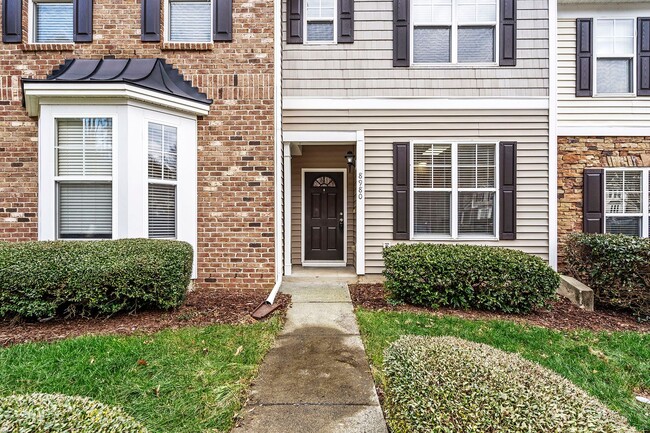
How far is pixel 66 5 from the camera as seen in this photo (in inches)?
213

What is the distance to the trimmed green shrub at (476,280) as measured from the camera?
4379 millimetres

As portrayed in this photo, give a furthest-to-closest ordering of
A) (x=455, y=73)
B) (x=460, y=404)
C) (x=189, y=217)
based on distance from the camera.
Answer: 1. (x=455, y=73)
2. (x=189, y=217)
3. (x=460, y=404)

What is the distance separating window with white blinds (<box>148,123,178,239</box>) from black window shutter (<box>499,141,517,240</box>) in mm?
5510

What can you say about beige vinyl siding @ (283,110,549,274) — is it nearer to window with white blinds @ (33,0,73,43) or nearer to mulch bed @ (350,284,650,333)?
mulch bed @ (350,284,650,333)

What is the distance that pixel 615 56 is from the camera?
622 cm

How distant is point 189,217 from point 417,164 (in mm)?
4023

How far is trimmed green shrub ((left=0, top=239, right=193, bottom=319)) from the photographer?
3652mm

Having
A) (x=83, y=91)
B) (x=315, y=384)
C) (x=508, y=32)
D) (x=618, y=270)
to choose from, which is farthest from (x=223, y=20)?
(x=618, y=270)

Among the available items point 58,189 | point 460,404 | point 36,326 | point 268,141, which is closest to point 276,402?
point 460,404

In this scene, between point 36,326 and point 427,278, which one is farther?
point 427,278

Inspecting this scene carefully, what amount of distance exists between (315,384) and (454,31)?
619cm

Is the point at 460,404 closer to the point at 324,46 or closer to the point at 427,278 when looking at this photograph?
the point at 427,278

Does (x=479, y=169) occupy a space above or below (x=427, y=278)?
above

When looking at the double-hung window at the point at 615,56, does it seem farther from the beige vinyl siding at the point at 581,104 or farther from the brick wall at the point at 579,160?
the brick wall at the point at 579,160
